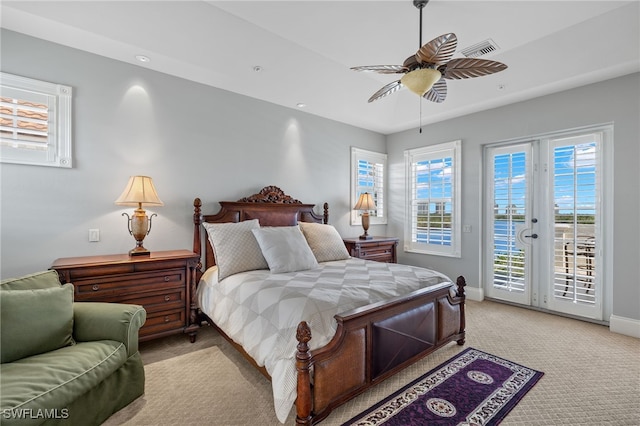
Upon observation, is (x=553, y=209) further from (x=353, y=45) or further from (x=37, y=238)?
(x=37, y=238)

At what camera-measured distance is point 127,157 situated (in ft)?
9.78

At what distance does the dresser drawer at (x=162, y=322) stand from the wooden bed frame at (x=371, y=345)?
245 millimetres

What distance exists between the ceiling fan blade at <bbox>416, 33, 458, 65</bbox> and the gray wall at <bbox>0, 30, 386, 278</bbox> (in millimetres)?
2400

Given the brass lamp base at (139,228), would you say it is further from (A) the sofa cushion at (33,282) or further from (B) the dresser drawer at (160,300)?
(A) the sofa cushion at (33,282)

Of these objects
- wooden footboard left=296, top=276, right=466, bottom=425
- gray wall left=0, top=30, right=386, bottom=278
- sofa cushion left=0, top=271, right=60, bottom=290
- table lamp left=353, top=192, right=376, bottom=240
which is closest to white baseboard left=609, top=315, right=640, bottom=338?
wooden footboard left=296, top=276, right=466, bottom=425

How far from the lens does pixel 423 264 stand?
5.01m

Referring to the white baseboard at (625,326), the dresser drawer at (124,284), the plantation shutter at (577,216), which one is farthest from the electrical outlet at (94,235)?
the white baseboard at (625,326)

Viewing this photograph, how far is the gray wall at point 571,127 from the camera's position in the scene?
3.16m

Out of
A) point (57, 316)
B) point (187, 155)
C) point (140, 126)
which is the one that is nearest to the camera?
point (57, 316)

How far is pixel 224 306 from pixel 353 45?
290 cm

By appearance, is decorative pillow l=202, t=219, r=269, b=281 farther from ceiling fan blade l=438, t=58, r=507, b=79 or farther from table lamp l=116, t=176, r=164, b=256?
ceiling fan blade l=438, t=58, r=507, b=79

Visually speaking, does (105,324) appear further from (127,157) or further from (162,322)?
(127,157)

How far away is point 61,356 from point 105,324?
11.9 inches

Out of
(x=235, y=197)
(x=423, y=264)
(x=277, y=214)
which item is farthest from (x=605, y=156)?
(x=235, y=197)
